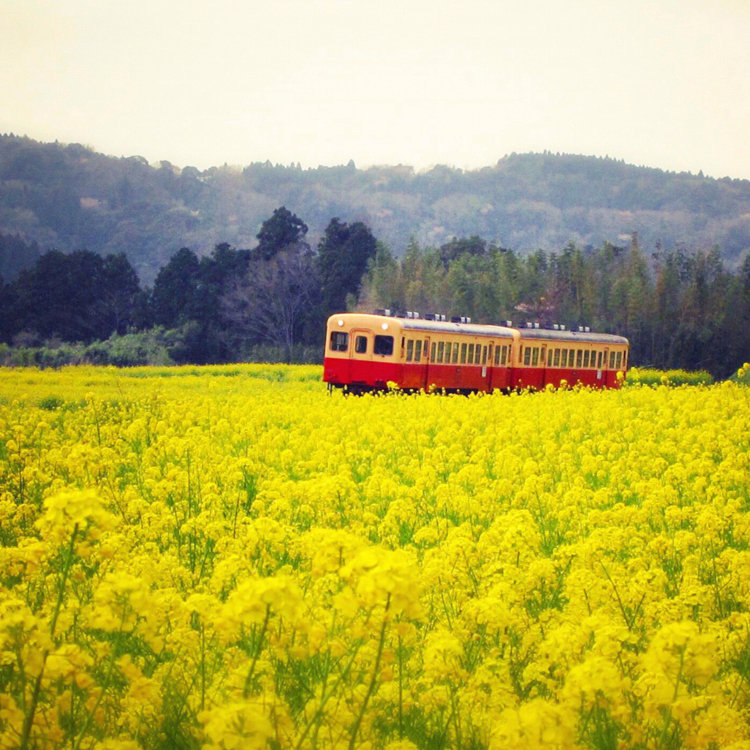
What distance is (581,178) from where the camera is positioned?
316 ft

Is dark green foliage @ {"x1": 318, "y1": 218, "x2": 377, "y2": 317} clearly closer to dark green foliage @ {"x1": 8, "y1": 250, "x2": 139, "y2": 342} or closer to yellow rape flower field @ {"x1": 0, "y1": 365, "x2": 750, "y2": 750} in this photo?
dark green foliage @ {"x1": 8, "y1": 250, "x2": 139, "y2": 342}

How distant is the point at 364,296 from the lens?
135 feet

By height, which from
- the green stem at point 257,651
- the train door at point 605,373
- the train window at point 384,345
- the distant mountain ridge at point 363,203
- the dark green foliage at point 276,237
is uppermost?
the distant mountain ridge at point 363,203

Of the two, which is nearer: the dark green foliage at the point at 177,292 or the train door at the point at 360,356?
the train door at the point at 360,356

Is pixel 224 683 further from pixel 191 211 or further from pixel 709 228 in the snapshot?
pixel 709 228

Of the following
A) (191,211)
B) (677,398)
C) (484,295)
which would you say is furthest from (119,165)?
(677,398)

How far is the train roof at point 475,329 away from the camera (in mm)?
18594

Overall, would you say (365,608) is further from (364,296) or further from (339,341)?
(364,296)

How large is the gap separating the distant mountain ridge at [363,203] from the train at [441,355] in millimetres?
12014

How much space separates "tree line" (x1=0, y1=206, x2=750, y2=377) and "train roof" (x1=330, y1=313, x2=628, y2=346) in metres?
13.1

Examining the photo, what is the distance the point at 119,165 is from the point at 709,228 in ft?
159

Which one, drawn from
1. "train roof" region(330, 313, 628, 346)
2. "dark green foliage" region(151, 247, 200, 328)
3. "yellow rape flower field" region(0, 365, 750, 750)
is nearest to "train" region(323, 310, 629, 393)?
"train roof" region(330, 313, 628, 346)

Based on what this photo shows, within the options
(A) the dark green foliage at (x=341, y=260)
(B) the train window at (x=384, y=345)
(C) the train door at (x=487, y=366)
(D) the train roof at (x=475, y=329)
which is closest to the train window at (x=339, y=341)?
(D) the train roof at (x=475, y=329)

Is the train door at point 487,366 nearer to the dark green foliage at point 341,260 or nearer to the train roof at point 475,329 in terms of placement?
the train roof at point 475,329
